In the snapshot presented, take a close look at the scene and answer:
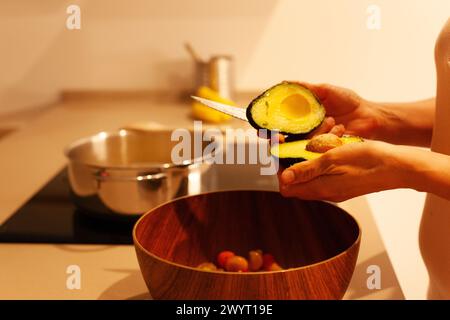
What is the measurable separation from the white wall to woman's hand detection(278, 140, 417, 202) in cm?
129

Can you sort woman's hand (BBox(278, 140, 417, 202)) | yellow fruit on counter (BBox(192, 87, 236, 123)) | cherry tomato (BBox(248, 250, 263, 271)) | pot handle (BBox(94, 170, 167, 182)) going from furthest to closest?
yellow fruit on counter (BBox(192, 87, 236, 123)) → pot handle (BBox(94, 170, 167, 182)) → cherry tomato (BBox(248, 250, 263, 271)) → woman's hand (BBox(278, 140, 417, 202))

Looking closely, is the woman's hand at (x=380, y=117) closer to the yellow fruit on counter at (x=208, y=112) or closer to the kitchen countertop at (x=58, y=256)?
A: the kitchen countertop at (x=58, y=256)

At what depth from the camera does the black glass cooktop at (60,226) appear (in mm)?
982

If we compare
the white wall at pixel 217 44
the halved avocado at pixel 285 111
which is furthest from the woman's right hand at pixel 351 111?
the white wall at pixel 217 44

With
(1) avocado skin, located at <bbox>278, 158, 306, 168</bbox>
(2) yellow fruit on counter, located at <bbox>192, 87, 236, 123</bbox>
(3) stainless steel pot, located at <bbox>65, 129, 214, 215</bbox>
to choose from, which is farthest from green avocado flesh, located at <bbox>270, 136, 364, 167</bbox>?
(2) yellow fruit on counter, located at <bbox>192, 87, 236, 123</bbox>

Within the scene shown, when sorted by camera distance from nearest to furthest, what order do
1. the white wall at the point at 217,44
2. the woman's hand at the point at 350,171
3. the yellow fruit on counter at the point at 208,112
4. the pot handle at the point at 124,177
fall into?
the woman's hand at the point at 350,171 < the pot handle at the point at 124,177 < the yellow fruit on counter at the point at 208,112 < the white wall at the point at 217,44

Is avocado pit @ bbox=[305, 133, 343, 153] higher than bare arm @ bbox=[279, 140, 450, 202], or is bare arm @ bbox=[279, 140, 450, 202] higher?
avocado pit @ bbox=[305, 133, 343, 153]

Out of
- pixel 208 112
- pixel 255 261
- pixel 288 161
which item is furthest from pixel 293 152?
pixel 208 112

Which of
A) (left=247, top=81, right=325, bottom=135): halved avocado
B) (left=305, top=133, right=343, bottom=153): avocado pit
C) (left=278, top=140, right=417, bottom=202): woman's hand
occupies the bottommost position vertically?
(left=278, top=140, right=417, bottom=202): woman's hand

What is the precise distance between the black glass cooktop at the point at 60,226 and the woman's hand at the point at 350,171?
1.18ft

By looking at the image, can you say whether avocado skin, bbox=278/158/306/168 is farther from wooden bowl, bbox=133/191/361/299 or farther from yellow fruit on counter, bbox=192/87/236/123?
yellow fruit on counter, bbox=192/87/236/123

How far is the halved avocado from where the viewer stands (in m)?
0.80

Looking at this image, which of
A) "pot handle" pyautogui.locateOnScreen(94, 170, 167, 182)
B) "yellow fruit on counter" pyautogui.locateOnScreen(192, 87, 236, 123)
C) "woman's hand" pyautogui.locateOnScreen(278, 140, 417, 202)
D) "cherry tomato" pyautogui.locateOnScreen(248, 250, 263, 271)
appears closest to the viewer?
"woman's hand" pyautogui.locateOnScreen(278, 140, 417, 202)

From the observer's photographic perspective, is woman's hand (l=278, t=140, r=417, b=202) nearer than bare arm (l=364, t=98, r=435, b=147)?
Yes
